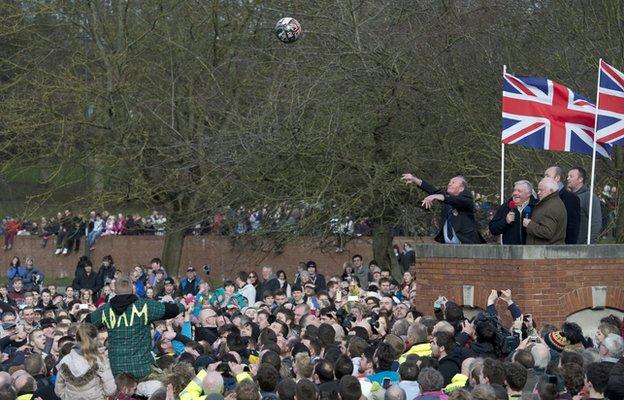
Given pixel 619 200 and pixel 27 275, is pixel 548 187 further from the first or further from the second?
pixel 27 275

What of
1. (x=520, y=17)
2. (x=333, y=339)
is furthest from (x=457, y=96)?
(x=333, y=339)

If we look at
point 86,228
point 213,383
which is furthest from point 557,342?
point 86,228

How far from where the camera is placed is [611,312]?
566 inches

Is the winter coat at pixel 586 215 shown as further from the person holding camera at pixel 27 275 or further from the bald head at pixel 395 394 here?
the person holding camera at pixel 27 275

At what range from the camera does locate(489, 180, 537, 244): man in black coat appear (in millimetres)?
13680

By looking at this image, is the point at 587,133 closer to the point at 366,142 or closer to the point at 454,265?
the point at 454,265

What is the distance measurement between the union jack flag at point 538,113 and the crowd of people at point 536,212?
1.22m

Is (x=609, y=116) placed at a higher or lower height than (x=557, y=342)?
higher

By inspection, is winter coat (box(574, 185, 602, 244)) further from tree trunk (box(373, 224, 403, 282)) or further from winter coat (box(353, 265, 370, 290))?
tree trunk (box(373, 224, 403, 282))

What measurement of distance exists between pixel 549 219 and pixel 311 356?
3.14m

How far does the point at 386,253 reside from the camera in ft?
88.1

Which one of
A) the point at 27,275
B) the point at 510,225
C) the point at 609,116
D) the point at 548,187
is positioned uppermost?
the point at 609,116

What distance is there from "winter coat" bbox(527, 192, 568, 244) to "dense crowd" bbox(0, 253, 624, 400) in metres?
0.88

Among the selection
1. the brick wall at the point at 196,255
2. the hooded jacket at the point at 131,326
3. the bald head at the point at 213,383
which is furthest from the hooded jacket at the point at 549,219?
the brick wall at the point at 196,255
